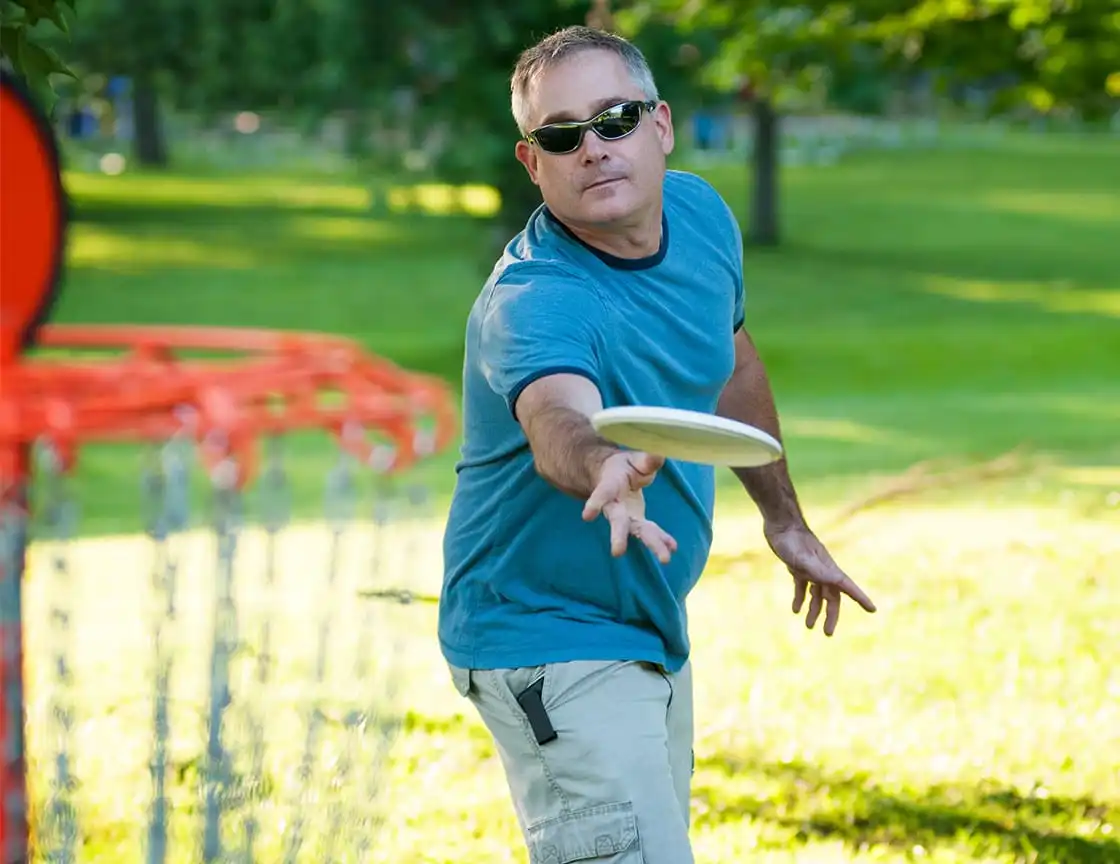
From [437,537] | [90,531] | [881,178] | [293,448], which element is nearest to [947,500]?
[437,537]

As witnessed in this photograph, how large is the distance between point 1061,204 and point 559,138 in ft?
157

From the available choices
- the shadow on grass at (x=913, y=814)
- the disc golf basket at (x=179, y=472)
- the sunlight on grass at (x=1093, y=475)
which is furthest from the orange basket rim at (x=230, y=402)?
the sunlight on grass at (x=1093, y=475)

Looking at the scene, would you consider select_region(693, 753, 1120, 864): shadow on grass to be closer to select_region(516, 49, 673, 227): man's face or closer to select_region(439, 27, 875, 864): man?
select_region(439, 27, 875, 864): man

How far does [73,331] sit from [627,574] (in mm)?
1067

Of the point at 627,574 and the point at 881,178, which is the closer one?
the point at 627,574

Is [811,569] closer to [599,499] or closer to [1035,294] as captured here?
[599,499]

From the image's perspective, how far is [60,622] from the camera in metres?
2.74

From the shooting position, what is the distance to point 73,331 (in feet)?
12.4

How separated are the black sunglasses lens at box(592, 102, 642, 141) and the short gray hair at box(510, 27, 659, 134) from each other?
5cm

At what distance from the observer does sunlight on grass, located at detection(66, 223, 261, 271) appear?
38094 millimetres

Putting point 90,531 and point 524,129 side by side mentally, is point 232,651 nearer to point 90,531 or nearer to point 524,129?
point 524,129

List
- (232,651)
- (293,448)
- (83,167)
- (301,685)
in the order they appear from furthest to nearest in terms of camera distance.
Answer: (83,167) → (293,448) → (301,685) → (232,651)

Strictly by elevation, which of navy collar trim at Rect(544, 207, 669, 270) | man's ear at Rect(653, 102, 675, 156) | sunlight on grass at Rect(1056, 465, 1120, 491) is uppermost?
man's ear at Rect(653, 102, 675, 156)

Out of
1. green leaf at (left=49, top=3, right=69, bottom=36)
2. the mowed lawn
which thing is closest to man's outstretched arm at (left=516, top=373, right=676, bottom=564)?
the mowed lawn
